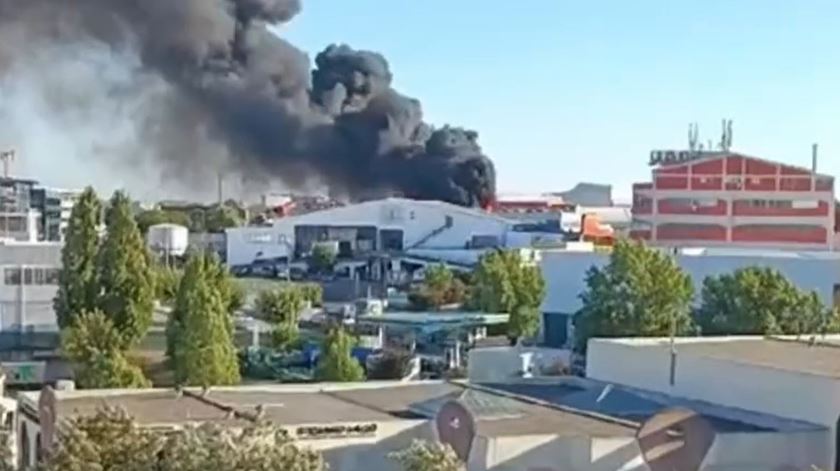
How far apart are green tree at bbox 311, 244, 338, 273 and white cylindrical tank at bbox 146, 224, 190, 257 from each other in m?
5.58

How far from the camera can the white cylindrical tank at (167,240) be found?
221 feet

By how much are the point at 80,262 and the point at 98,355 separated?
5.16m

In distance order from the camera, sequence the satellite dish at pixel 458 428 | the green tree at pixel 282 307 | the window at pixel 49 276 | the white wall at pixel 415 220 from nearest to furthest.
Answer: the satellite dish at pixel 458 428
the window at pixel 49 276
the green tree at pixel 282 307
the white wall at pixel 415 220

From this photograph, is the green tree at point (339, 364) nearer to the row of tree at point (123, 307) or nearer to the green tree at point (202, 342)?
the row of tree at point (123, 307)

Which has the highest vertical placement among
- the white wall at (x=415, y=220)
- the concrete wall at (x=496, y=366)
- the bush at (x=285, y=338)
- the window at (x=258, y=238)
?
the white wall at (x=415, y=220)

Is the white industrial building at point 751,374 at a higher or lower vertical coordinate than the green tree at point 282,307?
higher

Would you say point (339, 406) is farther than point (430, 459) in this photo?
Yes

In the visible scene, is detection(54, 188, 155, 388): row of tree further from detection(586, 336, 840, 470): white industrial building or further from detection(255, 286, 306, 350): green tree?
detection(586, 336, 840, 470): white industrial building

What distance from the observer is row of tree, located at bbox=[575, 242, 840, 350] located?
33.0m

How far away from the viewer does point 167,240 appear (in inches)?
2687

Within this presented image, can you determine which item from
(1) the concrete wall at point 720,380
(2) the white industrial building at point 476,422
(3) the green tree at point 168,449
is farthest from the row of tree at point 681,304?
(3) the green tree at point 168,449

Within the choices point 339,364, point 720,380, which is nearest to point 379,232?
point 339,364

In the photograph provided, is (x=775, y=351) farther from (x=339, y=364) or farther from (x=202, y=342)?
(x=202, y=342)

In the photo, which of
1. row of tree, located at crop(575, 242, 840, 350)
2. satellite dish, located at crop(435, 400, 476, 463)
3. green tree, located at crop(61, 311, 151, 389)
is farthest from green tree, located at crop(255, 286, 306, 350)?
satellite dish, located at crop(435, 400, 476, 463)
